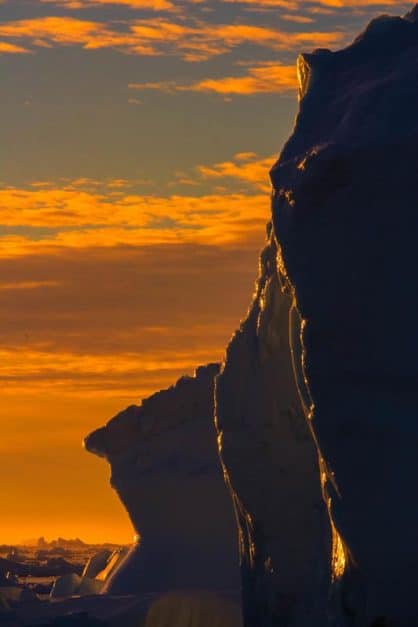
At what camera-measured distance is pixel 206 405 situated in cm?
3853

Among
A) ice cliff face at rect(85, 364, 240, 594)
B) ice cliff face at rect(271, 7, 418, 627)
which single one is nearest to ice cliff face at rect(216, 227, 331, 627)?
ice cliff face at rect(271, 7, 418, 627)

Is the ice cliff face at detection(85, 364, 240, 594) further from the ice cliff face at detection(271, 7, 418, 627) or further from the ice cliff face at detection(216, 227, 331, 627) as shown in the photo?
the ice cliff face at detection(271, 7, 418, 627)

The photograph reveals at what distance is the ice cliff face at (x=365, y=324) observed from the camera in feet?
67.7

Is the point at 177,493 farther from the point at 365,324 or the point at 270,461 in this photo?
the point at 365,324

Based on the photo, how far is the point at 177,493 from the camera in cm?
3903

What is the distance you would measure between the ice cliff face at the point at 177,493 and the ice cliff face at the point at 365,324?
16536mm

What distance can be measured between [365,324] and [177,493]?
18.5 meters

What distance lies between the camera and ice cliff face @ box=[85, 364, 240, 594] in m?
38.5

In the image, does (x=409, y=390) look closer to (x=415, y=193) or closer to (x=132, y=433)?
(x=415, y=193)

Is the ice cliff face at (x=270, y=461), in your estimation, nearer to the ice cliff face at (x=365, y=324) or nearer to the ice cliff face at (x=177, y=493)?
the ice cliff face at (x=365, y=324)

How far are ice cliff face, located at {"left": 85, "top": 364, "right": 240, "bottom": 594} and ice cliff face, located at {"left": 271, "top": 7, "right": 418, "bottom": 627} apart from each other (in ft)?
54.3

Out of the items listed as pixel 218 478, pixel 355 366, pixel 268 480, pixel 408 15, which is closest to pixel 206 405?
pixel 218 478

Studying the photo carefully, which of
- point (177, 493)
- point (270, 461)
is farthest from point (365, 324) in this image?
point (177, 493)

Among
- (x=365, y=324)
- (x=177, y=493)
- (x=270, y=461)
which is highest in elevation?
(x=365, y=324)
